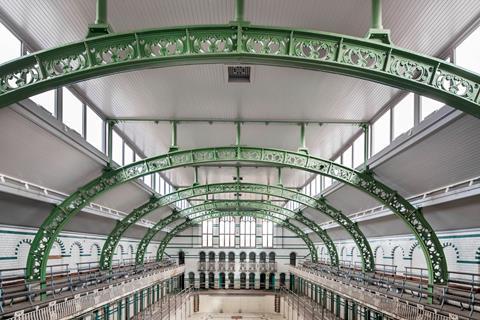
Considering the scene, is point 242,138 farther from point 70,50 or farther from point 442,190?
point 70,50

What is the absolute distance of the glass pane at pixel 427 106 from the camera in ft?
49.2

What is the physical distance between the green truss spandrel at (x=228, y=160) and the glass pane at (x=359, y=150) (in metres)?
2.89

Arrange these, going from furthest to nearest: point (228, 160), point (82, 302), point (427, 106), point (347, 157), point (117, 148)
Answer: point (347, 157), point (117, 148), point (228, 160), point (82, 302), point (427, 106)

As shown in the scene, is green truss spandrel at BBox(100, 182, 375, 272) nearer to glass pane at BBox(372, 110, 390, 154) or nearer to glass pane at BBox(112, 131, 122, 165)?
glass pane at BBox(112, 131, 122, 165)

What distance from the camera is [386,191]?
20.7 m

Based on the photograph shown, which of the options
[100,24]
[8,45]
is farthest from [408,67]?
[8,45]

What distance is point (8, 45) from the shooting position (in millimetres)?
12547

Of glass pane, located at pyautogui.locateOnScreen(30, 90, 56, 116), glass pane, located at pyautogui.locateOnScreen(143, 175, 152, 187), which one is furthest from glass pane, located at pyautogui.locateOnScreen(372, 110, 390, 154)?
glass pane, located at pyautogui.locateOnScreen(143, 175, 152, 187)

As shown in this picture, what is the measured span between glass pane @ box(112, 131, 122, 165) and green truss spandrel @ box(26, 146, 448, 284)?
8.32 ft

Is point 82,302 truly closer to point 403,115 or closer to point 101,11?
point 101,11

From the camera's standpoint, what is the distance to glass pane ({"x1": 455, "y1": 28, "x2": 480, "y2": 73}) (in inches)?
480

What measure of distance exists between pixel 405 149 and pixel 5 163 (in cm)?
1407

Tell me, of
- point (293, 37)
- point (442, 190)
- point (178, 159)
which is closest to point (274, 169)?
point (178, 159)

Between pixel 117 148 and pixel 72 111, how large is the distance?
7008mm
